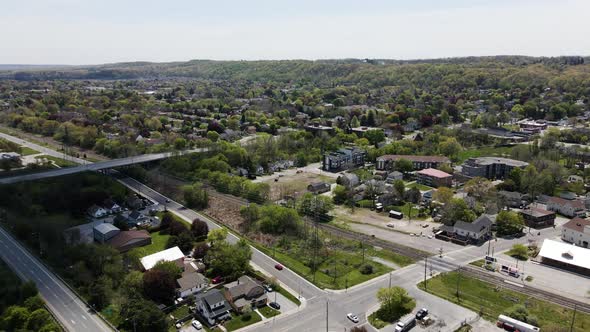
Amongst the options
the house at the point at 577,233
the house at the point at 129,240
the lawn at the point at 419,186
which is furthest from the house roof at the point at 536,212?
the house at the point at 129,240

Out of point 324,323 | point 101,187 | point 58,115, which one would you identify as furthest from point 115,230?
point 58,115

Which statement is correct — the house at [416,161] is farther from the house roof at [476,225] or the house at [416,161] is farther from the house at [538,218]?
the house roof at [476,225]

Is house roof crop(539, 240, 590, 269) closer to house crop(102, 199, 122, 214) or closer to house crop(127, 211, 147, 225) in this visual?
house crop(127, 211, 147, 225)

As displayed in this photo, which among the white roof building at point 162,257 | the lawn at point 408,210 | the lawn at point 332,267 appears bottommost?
the lawn at point 408,210

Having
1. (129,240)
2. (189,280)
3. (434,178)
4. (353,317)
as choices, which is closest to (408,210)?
(434,178)

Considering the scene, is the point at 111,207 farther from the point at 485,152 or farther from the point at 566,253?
the point at 485,152

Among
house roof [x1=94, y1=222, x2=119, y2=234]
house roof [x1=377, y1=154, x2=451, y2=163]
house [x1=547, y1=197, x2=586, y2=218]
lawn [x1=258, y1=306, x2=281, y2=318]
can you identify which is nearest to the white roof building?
house roof [x1=94, y1=222, x2=119, y2=234]

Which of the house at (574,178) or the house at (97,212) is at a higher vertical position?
the house at (574,178)
